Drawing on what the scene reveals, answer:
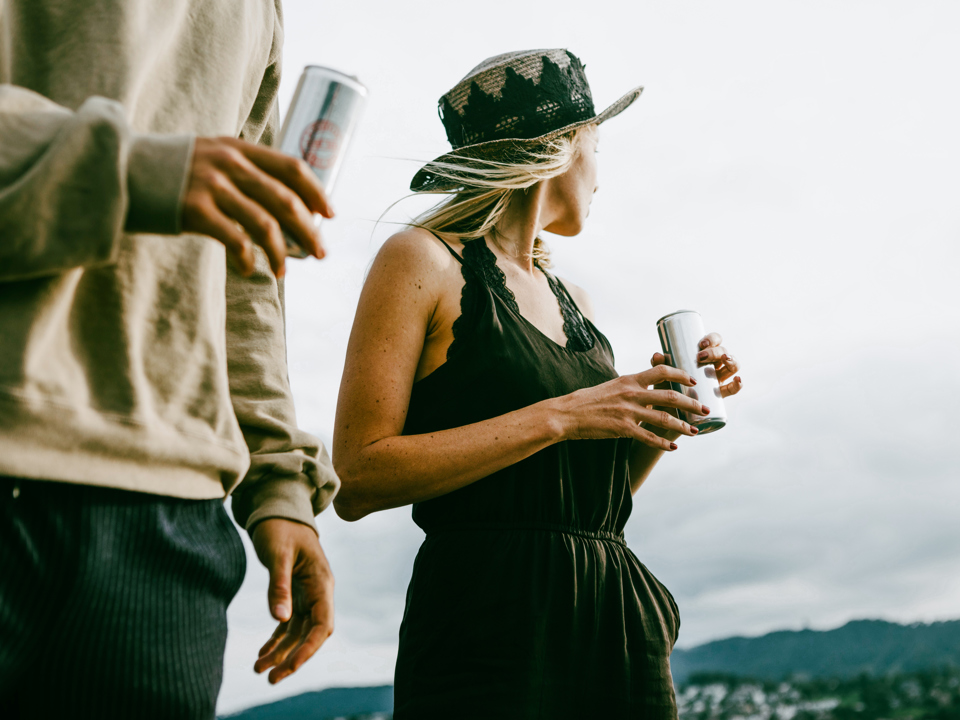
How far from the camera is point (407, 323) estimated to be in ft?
6.86

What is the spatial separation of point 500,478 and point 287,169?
1.42 m

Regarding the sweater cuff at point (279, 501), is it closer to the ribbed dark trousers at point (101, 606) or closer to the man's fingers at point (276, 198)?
the ribbed dark trousers at point (101, 606)

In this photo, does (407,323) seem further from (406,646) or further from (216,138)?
(216,138)

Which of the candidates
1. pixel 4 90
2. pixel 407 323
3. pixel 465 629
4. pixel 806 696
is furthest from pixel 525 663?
pixel 806 696

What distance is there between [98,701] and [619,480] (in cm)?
172

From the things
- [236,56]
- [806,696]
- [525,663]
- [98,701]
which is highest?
[236,56]

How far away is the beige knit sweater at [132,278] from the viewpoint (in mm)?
762

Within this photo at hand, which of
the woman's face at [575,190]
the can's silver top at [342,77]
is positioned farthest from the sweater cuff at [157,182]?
the woman's face at [575,190]

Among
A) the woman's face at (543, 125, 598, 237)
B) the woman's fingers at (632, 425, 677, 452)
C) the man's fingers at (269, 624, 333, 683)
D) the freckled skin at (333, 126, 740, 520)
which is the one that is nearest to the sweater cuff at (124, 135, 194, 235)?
the man's fingers at (269, 624, 333, 683)

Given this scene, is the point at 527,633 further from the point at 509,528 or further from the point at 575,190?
the point at 575,190

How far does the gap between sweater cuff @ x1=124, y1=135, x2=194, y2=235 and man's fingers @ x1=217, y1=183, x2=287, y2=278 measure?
0.04 metres

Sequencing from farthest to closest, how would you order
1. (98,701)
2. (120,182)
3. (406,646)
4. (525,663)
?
1. (406,646)
2. (525,663)
3. (98,701)
4. (120,182)

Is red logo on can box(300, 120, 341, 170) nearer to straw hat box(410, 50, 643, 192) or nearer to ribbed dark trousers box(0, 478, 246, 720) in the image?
Answer: ribbed dark trousers box(0, 478, 246, 720)

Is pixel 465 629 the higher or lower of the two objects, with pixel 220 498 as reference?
lower
